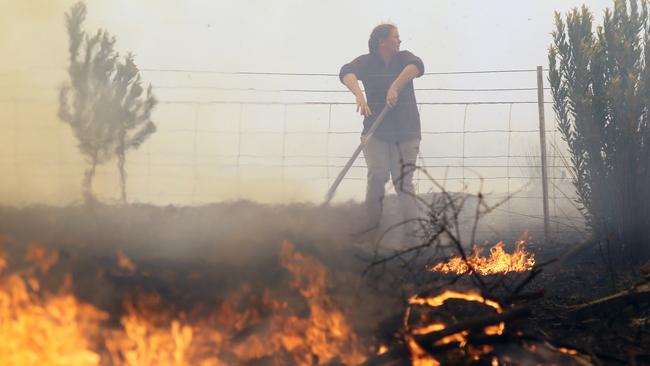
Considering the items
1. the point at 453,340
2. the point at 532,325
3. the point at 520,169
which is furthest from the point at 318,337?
the point at 520,169

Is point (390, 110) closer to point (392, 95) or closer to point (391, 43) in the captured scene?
point (392, 95)

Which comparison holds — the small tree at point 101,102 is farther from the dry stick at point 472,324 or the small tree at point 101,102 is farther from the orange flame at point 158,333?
the dry stick at point 472,324

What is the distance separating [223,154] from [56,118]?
9.64 feet

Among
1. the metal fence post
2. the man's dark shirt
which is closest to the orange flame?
the man's dark shirt

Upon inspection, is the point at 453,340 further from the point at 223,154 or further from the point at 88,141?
the point at 223,154

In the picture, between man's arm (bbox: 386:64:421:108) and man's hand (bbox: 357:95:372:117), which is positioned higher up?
man's arm (bbox: 386:64:421:108)

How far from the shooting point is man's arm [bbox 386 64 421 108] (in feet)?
23.9

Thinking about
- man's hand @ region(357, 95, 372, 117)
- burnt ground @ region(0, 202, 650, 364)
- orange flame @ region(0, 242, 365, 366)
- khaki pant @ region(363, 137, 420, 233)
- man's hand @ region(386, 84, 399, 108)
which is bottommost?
orange flame @ region(0, 242, 365, 366)

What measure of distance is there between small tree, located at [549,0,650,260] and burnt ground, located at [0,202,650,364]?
53cm

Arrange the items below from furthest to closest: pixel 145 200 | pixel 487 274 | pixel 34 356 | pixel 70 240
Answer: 1. pixel 145 200
2. pixel 487 274
3. pixel 70 240
4. pixel 34 356

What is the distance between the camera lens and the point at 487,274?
6.58 m

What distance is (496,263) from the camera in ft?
22.8

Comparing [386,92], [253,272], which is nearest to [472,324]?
[253,272]

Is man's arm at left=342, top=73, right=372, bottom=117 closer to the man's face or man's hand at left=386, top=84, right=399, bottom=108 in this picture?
man's hand at left=386, top=84, right=399, bottom=108
